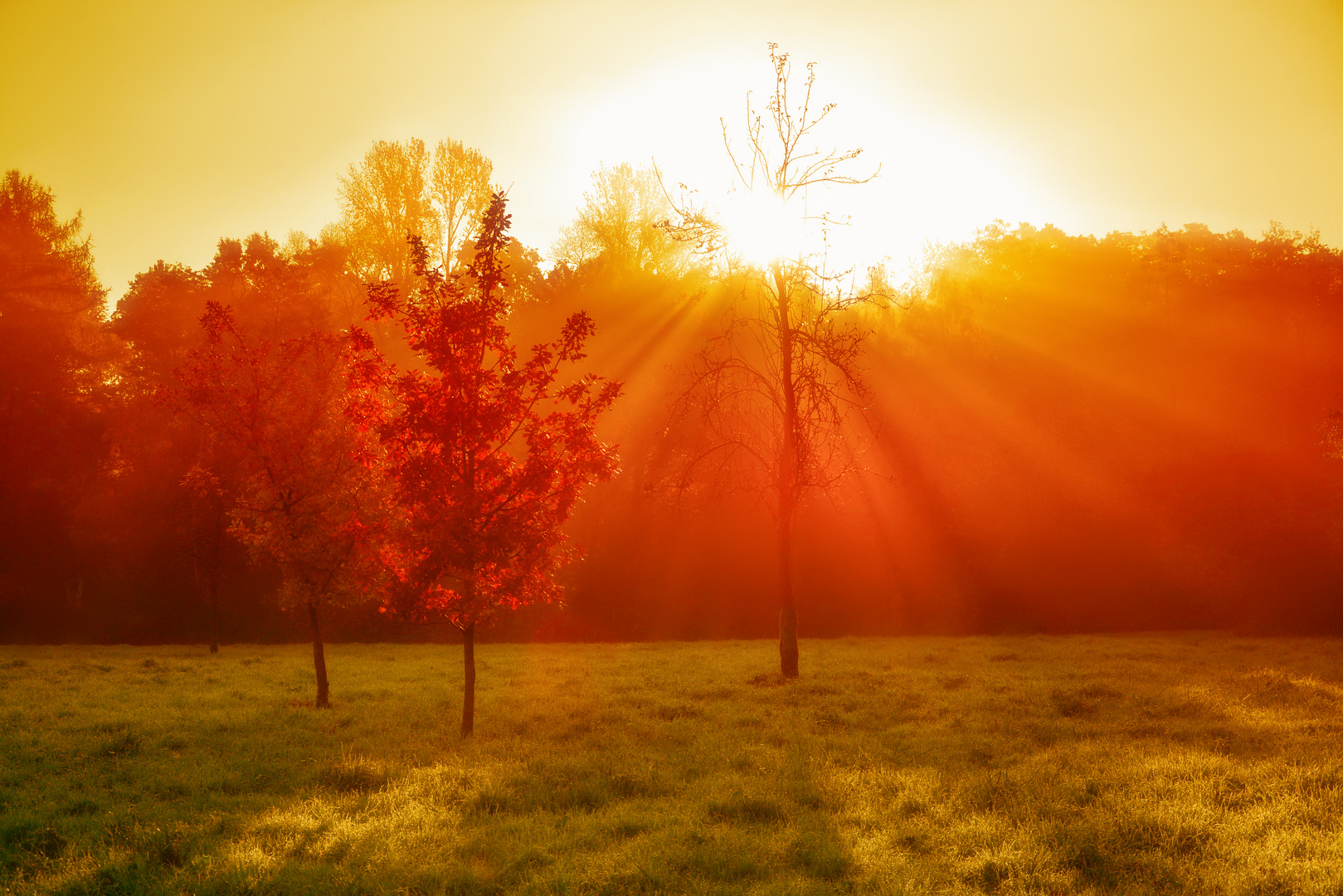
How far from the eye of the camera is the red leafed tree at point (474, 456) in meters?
11.5

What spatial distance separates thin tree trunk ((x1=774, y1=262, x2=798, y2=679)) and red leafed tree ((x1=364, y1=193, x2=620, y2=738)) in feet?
20.1

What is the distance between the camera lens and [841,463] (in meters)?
28.8

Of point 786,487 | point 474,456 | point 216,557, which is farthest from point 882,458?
point 216,557

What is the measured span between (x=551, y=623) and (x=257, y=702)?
16482 mm

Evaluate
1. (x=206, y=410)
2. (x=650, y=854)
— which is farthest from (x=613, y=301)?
(x=650, y=854)

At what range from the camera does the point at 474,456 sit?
11953 millimetres

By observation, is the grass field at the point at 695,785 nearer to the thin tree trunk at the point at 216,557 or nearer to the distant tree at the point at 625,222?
the thin tree trunk at the point at 216,557

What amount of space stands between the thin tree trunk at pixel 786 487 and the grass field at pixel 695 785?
810 mm

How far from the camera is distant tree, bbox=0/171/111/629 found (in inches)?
1362

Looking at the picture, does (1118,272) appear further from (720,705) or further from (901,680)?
(720,705)

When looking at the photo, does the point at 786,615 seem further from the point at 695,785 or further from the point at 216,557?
the point at 216,557

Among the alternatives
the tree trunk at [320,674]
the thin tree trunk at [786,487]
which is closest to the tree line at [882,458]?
the thin tree trunk at [786,487]

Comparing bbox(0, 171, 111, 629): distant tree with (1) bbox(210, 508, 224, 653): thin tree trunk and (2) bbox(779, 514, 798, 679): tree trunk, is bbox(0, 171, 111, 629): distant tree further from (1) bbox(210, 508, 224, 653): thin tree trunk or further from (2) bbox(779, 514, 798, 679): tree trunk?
(2) bbox(779, 514, 798, 679): tree trunk

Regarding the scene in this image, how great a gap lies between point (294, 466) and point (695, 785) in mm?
9860
